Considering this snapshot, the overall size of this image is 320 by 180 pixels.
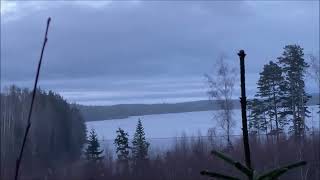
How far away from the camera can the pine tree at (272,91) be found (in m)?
31.2

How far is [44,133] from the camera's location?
1404 inches

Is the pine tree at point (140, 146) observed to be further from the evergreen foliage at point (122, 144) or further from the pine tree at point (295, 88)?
the pine tree at point (295, 88)

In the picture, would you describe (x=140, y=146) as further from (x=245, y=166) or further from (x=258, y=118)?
(x=245, y=166)

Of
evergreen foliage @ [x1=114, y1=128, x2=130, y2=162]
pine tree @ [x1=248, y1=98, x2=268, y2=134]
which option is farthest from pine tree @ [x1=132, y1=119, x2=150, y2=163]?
pine tree @ [x1=248, y1=98, x2=268, y2=134]

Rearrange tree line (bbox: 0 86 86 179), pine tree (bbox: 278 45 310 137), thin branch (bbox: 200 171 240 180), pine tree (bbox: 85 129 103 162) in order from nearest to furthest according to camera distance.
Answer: thin branch (bbox: 200 171 240 180) → pine tree (bbox: 278 45 310 137) → tree line (bbox: 0 86 86 179) → pine tree (bbox: 85 129 103 162)

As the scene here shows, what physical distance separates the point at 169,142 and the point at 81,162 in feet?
16.6

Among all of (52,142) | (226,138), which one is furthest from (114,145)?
(226,138)

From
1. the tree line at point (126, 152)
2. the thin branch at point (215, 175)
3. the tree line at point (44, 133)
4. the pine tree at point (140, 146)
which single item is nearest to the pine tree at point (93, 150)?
A: the tree line at point (126, 152)

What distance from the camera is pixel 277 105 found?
104 feet

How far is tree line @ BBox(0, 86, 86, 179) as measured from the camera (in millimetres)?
32094

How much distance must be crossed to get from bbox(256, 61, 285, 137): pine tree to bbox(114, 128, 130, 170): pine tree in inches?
288

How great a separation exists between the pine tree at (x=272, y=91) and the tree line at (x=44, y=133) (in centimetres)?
Answer: 1048

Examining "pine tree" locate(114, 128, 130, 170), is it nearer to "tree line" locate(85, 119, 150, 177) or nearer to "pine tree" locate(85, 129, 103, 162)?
"tree line" locate(85, 119, 150, 177)

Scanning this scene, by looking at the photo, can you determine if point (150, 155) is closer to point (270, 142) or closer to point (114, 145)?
point (114, 145)
